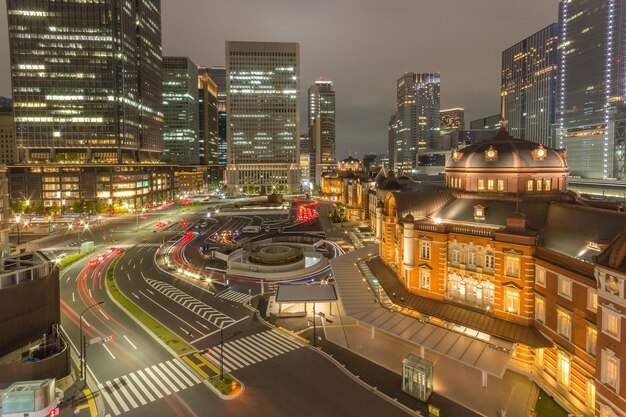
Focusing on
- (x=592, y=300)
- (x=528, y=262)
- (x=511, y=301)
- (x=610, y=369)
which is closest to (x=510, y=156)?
(x=528, y=262)

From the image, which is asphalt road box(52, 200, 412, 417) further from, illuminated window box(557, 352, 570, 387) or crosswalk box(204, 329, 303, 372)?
illuminated window box(557, 352, 570, 387)

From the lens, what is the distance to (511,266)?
40.3 m

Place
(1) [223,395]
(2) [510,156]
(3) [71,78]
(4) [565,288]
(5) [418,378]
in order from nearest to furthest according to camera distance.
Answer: (5) [418,378], (1) [223,395], (4) [565,288], (2) [510,156], (3) [71,78]

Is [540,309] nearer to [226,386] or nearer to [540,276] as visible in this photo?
[540,276]

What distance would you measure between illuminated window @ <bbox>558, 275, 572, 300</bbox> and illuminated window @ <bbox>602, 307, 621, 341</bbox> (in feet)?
21.8

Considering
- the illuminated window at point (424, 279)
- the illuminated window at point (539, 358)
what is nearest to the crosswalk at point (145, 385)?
the illuminated window at point (424, 279)

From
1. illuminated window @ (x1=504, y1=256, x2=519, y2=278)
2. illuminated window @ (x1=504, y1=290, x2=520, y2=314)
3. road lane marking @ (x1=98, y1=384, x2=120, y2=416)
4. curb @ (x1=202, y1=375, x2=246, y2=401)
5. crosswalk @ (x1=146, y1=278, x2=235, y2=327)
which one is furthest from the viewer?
crosswalk @ (x1=146, y1=278, x2=235, y2=327)

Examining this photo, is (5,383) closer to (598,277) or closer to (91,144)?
(598,277)

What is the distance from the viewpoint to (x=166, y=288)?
214ft

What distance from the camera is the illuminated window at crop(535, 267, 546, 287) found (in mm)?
37531

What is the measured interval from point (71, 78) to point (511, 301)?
179931 millimetres

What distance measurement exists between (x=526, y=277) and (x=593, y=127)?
19641cm

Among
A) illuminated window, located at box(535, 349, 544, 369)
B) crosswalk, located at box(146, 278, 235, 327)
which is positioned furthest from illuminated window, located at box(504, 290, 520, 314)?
crosswalk, located at box(146, 278, 235, 327)

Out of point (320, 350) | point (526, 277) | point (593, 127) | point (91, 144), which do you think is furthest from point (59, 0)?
point (593, 127)
